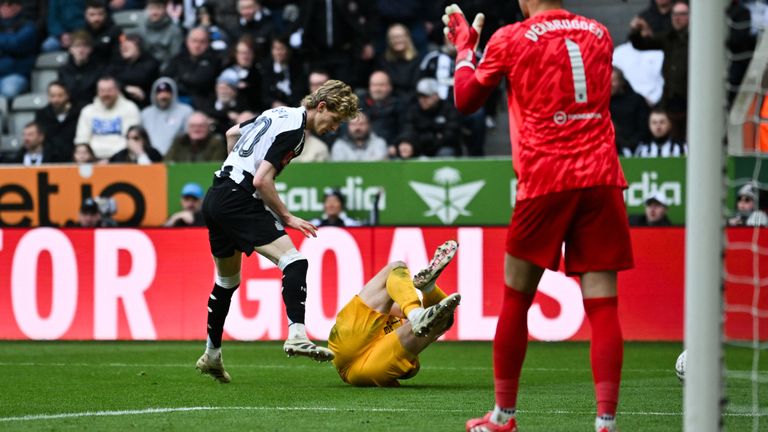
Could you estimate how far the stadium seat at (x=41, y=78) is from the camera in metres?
19.2

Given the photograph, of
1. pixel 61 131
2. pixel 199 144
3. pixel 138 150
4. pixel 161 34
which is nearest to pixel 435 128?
pixel 199 144

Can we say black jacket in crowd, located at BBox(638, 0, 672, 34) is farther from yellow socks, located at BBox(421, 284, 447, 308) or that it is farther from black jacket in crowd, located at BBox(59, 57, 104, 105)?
yellow socks, located at BBox(421, 284, 447, 308)

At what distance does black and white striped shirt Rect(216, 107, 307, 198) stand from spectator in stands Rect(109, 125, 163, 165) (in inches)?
278

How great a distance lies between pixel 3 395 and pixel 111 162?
26.7 feet

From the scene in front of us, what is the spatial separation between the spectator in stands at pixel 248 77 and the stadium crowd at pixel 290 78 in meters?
0.02

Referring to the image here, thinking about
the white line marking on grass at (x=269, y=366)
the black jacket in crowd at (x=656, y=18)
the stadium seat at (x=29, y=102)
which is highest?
the black jacket in crowd at (x=656, y=18)

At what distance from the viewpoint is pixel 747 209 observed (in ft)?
44.3

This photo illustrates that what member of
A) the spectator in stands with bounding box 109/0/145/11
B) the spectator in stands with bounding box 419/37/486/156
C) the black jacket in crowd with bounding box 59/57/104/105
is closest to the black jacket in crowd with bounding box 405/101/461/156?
the spectator in stands with bounding box 419/37/486/156

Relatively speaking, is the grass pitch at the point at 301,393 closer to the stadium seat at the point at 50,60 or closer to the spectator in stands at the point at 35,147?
the spectator in stands at the point at 35,147

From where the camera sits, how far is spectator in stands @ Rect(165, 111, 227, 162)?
51.6ft

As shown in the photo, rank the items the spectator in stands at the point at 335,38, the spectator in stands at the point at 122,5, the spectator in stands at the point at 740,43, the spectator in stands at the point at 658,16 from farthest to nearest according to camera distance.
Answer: the spectator in stands at the point at 122,5, the spectator in stands at the point at 335,38, the spectator in stands at the point at 658,16, the spectator in stands at the point at 740,43

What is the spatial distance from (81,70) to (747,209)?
8.79 metres

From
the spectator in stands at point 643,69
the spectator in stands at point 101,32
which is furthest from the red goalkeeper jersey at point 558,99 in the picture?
the spectator in stands at point 101,32

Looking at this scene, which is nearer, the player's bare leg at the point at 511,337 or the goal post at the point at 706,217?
the goal post at the point at 706,217
